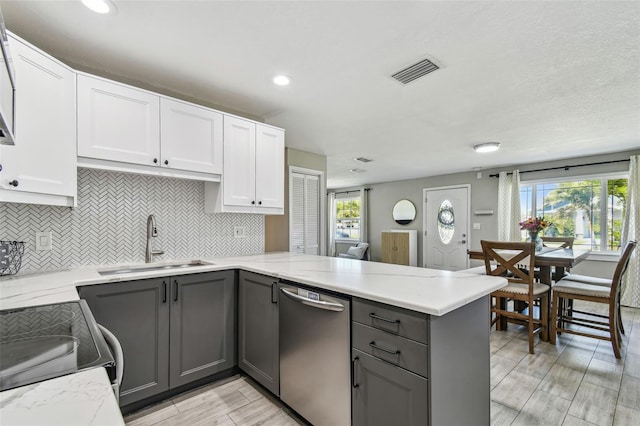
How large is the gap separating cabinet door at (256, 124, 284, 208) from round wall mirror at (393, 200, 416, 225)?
4.95 m

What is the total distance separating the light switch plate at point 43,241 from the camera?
6.37ft

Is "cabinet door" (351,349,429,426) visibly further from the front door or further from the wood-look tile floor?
the front door

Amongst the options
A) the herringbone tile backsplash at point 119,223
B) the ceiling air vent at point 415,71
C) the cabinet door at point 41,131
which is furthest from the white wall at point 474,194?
the cabinet door at point 41,131

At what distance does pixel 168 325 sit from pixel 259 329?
0.59 metres

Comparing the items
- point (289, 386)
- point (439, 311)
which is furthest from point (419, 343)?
point (289, 386)

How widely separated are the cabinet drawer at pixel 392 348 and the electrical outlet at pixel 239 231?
1873 millimetres

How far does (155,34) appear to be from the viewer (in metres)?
1.75

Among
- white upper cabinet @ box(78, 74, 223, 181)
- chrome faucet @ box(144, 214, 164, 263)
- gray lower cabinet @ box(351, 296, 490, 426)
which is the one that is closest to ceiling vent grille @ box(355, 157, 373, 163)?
white upper cabinet @ box(78, 74, 223, 181)

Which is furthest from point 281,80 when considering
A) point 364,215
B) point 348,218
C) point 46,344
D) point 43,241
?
point 348,218

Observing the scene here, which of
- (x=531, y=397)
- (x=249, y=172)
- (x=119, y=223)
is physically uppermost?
(x=249, y=172)

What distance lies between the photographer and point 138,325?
1852 mm

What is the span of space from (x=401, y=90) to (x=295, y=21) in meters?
1.17

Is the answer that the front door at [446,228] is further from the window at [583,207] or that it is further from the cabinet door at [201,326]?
the cabinet door at [201,326]

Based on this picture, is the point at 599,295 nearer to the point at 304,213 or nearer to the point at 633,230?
the point at 633,230
